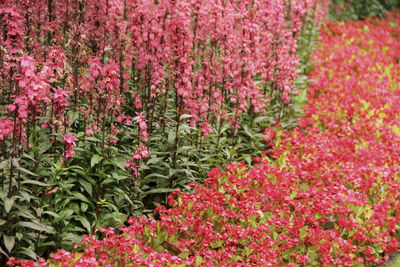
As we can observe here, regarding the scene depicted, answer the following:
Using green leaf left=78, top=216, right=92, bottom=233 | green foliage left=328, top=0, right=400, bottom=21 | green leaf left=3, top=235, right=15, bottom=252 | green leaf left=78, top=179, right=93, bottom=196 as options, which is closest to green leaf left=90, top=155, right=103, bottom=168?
green leaf left=78, top=179, right=93, bottom=196

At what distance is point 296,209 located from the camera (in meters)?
5.31

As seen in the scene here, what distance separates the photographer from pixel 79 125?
18.2 feet

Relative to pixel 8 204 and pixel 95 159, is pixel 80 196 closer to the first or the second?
pixel 95 159

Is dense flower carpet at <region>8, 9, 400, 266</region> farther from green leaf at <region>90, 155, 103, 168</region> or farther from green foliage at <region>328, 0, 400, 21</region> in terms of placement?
green foliage at <region>328, 0, 400, 21</region>

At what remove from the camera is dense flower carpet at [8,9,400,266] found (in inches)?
175

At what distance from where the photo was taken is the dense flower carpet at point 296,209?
445 cm

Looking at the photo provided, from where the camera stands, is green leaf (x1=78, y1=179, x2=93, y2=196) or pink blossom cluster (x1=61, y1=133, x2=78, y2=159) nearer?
pink blossom cluster (x1=61, y1=133, x2=78, y2=159)

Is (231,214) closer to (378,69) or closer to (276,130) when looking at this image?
(276,130)

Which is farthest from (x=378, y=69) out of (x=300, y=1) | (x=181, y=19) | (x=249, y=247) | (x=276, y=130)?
(x=249, y=247)

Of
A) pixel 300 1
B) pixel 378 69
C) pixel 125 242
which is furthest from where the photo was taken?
pixel 378 69

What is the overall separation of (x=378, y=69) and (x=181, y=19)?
7.57 metres

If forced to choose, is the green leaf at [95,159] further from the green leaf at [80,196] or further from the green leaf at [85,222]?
the green leaf at [85,222]

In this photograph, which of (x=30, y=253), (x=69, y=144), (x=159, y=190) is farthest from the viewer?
(x=159, y=190)

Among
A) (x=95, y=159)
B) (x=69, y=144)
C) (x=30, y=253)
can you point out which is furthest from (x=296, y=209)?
(x=30, y=253)
